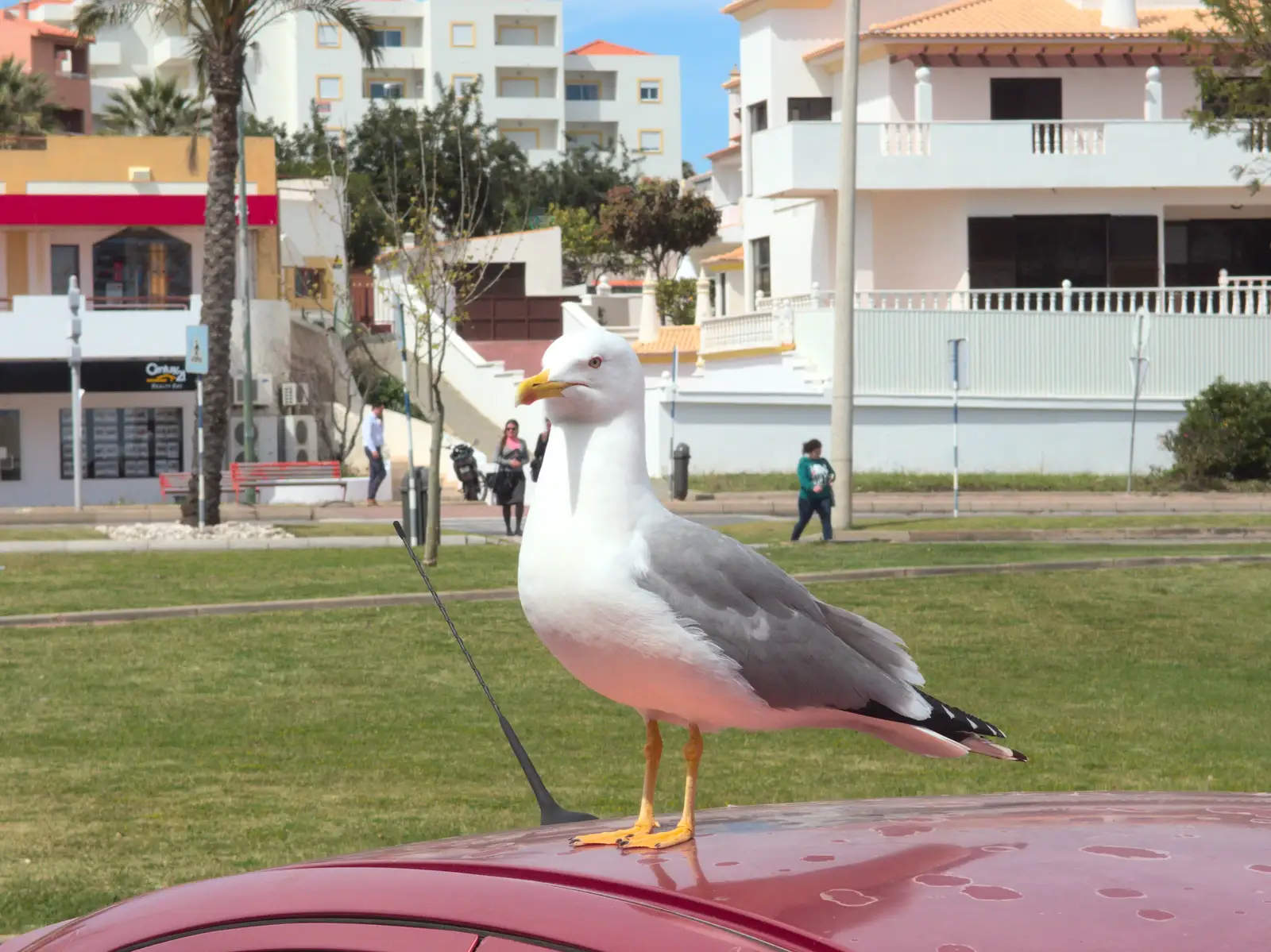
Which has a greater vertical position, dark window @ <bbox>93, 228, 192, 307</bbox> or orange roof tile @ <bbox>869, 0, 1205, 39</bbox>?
orange roof tile @ <bbox>869, 0, 1205, 39</bbox>

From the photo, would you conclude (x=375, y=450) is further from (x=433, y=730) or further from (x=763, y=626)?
(x=763, y=626)

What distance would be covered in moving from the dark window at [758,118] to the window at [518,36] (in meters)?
58.2

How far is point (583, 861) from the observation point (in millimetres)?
2562

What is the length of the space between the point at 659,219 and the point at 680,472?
31109 mm

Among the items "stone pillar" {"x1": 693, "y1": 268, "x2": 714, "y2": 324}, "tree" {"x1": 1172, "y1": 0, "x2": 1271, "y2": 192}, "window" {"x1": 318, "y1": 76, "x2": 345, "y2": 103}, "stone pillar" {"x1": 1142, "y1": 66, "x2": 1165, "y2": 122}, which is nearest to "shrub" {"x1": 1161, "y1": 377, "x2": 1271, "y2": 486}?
"tree" {"x1": 1172, "y1": 0, "x2": 1271, "y2": 192}

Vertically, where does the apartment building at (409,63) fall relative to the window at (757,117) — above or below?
above

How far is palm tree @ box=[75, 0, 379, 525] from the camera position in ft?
88.7

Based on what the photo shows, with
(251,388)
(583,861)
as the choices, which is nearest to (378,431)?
(251,388)

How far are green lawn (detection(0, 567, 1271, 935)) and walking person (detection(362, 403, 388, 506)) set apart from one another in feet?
66.7

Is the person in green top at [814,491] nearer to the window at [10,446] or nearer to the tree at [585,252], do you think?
the window at [10,446]

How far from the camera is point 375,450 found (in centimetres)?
3659

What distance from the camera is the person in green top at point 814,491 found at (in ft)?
76.4

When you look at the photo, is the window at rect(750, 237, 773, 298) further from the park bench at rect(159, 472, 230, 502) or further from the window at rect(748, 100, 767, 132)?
the park bench at rect(159, 472, 230, 502)

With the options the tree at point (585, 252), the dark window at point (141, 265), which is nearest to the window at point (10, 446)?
the dark window at point (141, 265)
